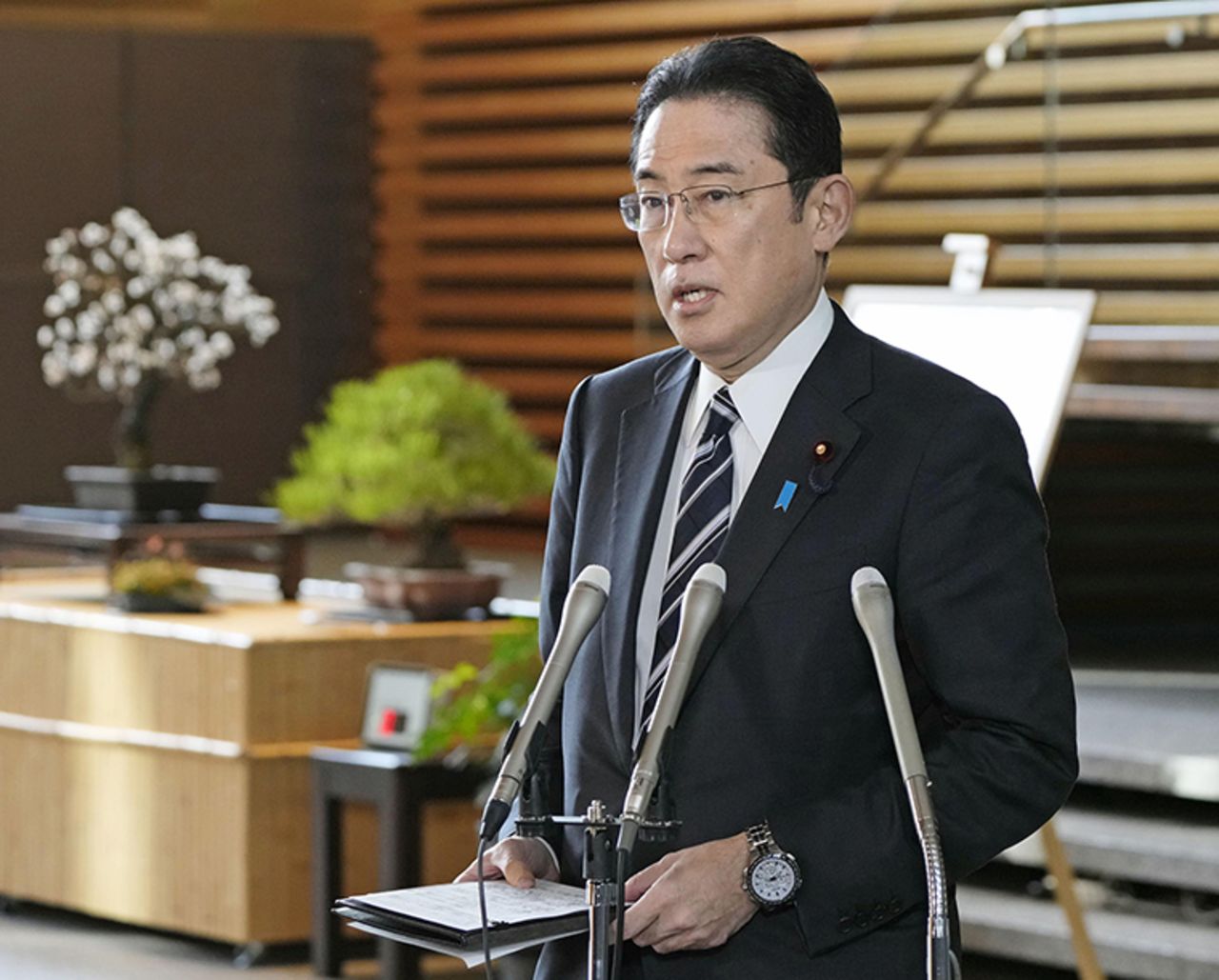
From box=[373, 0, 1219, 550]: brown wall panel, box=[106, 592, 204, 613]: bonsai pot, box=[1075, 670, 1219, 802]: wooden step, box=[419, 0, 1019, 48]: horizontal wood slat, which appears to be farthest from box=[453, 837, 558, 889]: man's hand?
box=[419, 0, 1019, 48]: horizontal wood slat

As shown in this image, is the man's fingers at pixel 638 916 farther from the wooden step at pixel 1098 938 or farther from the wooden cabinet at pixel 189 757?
the wooden cabinet at pixel 189 757

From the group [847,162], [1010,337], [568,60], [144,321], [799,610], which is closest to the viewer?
[799,610]

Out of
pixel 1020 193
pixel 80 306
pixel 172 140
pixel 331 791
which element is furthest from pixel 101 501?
pixel 172 140

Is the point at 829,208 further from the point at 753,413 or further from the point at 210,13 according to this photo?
the point at 210,13

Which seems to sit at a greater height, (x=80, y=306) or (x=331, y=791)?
(x=80, y=306)

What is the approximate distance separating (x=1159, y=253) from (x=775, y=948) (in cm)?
511

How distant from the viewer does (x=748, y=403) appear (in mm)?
1958

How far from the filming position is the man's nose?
6.10 ft

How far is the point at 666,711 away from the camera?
1.63 m

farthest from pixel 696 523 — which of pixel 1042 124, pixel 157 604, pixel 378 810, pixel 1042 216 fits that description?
pixel 1042 124

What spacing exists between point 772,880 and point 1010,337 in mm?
2399

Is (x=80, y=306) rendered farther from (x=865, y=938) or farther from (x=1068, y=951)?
(x=865, y=938)

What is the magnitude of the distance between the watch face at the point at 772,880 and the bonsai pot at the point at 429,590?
4065mm

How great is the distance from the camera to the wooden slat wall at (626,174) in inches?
263
